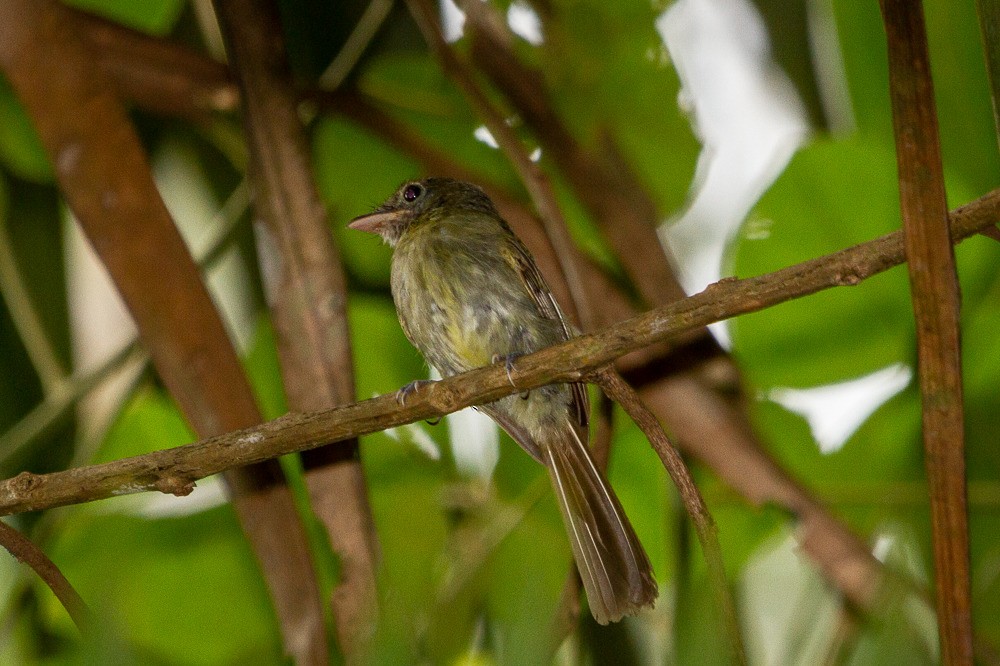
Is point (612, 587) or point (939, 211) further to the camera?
point (612, 587)

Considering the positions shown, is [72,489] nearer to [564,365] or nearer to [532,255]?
[564,365]

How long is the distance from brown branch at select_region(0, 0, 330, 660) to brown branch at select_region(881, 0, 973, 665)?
1.07m

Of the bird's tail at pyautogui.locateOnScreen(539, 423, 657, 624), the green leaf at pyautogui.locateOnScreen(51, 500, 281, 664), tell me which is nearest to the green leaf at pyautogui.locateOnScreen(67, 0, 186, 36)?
the green leaf at pyautogui.locateOnScreen(51, 500, 281, 664)

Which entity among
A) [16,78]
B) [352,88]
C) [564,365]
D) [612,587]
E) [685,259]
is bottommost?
[612,587]

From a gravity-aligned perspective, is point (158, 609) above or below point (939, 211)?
above

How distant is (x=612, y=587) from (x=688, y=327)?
0.67 m

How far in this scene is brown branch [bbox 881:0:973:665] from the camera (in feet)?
4.01

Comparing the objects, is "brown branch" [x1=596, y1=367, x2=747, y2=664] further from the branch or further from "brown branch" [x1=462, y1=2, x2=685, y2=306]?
"brown branch" [x1=462, y1=2, x2=685, y2=306]

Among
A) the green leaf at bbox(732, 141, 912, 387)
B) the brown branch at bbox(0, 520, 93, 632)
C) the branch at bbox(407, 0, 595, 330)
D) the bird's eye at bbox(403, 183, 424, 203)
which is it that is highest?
the bird's eye at bbox(403, 183, 424, 203)

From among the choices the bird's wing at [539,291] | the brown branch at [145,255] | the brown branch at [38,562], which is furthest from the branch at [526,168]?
the brown branch at [38,562]

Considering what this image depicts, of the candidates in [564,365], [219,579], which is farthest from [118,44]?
[564,365]

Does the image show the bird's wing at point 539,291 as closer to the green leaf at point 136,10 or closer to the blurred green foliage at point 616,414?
the blurred green foliage at point 616,414

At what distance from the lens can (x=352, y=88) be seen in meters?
2.87

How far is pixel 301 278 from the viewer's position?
2199 millimetres
